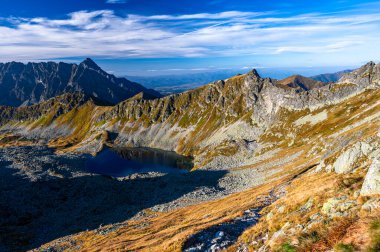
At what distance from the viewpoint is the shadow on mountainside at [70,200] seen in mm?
69556

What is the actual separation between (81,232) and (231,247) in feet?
173

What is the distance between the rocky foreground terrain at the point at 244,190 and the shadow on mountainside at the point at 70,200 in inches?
13.2

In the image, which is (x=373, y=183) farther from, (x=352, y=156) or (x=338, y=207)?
(x=352, y=156)

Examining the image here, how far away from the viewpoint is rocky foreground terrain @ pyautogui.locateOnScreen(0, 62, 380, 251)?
1955cm

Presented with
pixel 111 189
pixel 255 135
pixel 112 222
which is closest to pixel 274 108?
pixel 255 135

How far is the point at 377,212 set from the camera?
1537 cm

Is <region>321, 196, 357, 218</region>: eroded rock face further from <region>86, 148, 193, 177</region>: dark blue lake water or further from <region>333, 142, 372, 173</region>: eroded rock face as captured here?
<region>86, 148, 193, 177</region>: dark blue lake water

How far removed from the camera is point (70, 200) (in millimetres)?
89375

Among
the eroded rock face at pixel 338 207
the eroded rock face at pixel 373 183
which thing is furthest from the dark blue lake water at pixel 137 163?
the eroded rock face at pixel 373 183

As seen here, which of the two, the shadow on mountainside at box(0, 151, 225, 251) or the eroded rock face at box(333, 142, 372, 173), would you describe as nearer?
the eroded rock face at box(333, 142, 372, 173)

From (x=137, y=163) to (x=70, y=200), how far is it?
265 ft

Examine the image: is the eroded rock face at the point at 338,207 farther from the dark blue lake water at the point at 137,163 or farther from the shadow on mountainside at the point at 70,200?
the dark blue lake water at the point at 137,163

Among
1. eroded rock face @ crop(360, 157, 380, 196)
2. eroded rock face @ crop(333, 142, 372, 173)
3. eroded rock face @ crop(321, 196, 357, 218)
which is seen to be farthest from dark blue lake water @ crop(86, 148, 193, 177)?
eroded rock face @ crop(360, 157, 380, 196)

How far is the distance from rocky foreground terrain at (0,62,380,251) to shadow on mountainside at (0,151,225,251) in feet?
1.10
